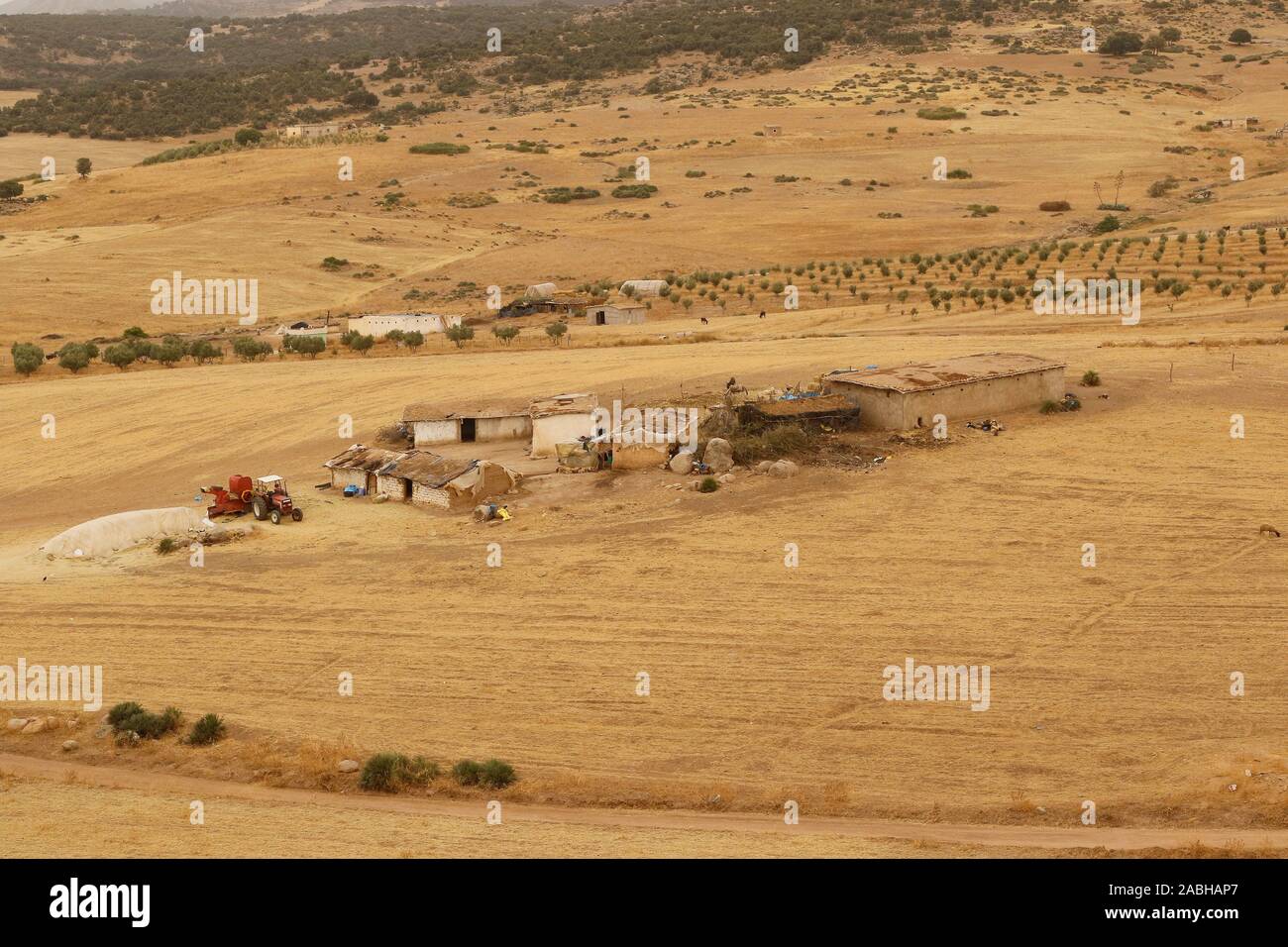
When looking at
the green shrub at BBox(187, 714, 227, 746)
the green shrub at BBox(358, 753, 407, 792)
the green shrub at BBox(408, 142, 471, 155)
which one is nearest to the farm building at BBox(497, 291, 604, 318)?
the green shrub at BBox(187, 714, 227, 746)

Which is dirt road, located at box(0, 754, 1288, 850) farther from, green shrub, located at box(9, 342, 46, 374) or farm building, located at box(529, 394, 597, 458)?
green shrub, located at box(9, 342, 46, 374)

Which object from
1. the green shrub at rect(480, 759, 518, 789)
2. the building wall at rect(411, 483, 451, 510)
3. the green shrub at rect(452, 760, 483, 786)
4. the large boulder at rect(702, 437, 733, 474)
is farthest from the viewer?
the large boulder at rect(702, 437, 733, 474)

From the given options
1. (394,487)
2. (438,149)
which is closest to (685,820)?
(394,487)

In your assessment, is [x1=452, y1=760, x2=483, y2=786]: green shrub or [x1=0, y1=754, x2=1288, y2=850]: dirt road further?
[x1=452, y1=760, x2=483, y2=786]: green shrub

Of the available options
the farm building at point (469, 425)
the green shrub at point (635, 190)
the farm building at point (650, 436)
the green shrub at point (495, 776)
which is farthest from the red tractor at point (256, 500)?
the green shrub at point (635, 190)

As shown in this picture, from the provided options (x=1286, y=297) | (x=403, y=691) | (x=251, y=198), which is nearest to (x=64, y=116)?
(x=251, y=198)

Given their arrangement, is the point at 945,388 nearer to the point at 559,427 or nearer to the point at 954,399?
the point at 954,399
